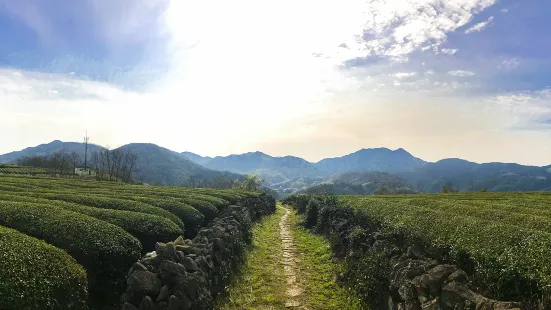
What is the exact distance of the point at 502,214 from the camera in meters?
17.8

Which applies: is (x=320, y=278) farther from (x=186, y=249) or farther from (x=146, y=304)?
(x=146, y=304)

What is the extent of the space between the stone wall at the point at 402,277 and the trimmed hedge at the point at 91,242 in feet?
30.6

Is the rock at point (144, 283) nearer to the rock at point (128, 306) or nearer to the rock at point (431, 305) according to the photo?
the rock at point (128, 306)

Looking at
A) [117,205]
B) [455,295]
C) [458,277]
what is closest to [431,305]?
[455,295]

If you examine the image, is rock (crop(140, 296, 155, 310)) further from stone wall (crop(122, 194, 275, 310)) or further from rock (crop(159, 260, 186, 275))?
rock (crop(159, 260, 186, 275))

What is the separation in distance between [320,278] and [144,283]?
9.98m

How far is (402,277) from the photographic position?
11.8 meters

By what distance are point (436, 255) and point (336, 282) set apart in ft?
18.9

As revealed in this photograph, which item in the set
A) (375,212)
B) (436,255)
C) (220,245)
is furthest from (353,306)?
(375,212)

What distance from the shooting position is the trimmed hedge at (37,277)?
8.23 meters

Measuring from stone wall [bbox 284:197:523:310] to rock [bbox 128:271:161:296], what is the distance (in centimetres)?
789

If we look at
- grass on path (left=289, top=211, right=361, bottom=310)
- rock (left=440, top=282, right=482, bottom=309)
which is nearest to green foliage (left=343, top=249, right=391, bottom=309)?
grass on path (left=289, top=211, right=361, bottom=310)

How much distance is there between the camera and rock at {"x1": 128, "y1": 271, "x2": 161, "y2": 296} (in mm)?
10711

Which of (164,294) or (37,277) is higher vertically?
(37,277)
